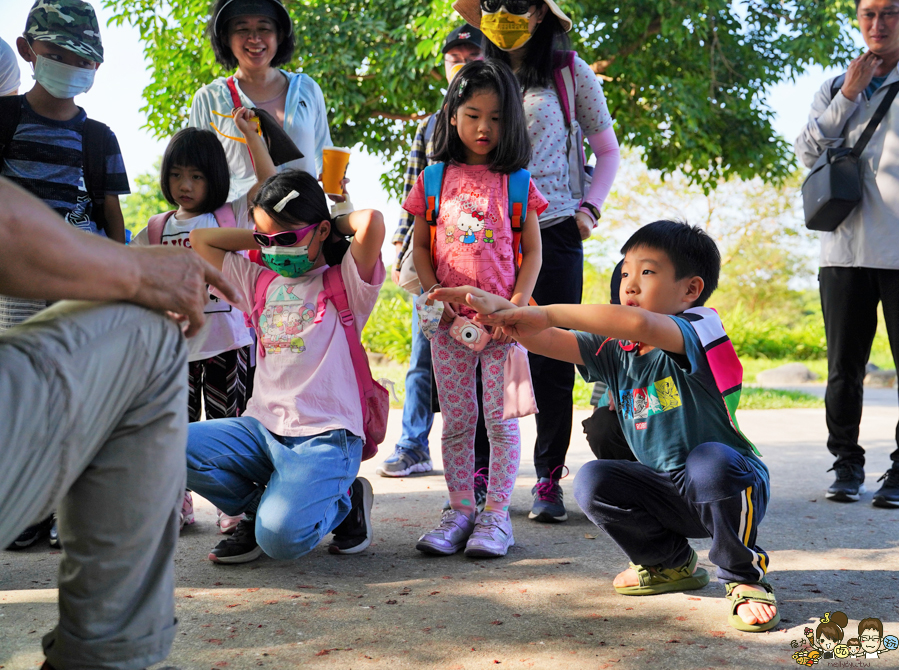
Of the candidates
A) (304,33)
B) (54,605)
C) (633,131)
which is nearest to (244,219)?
(54,605)

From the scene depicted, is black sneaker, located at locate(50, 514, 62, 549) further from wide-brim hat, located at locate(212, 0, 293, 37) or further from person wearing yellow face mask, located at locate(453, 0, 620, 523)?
wide-brim hat, located at locate(212, 0, 293, 37)

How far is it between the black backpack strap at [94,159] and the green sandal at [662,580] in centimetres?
239

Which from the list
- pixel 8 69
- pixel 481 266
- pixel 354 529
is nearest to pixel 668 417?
pixel 481 266

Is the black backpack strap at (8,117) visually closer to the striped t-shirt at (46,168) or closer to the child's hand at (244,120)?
the striped t-shirt at (46,168)

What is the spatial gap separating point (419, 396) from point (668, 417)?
249 cm

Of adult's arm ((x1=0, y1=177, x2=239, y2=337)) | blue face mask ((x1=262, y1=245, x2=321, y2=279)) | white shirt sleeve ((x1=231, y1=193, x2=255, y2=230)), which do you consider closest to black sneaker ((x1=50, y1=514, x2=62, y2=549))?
blue face mask ((x1=262, y1=245, x2=321, y2=279))

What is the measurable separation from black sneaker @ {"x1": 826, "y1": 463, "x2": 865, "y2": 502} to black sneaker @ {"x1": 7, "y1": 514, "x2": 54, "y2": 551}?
3.34m

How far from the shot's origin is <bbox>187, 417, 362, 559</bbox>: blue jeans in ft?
8.16

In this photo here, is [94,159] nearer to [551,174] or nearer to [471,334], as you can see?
[471,334]

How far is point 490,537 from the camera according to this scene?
2.79m

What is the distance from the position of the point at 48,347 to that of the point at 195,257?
1.19ft

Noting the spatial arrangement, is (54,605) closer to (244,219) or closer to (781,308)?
(244,219)

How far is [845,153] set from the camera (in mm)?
3787

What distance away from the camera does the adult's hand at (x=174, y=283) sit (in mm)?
1452
